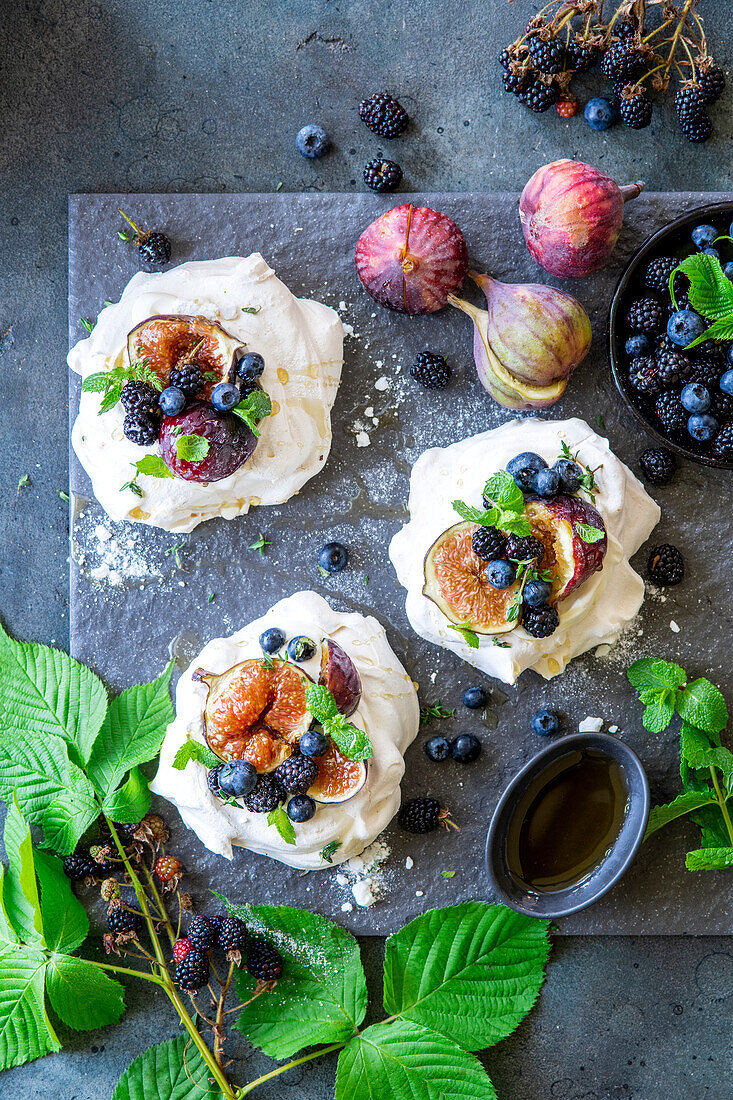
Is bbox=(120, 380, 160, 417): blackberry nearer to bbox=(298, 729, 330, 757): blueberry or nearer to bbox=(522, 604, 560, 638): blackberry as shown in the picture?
bbox=(298, 729, 330, 757): blueberry

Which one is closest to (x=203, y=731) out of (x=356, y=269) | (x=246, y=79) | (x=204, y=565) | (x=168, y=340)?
(x=204, y=565)

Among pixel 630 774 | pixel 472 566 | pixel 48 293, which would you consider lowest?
pixel 630 774

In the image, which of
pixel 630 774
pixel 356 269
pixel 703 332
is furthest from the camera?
pixel 356 269

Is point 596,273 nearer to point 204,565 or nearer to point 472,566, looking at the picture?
point 472,566

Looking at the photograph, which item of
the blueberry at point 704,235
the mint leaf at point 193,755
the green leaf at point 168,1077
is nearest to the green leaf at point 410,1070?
the green leaf at point 168,1077

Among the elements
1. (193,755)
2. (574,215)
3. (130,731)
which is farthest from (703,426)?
(130,731)

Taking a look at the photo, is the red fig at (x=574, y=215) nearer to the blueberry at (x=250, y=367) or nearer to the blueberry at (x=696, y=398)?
the blueberry at (x=696, y=398)
